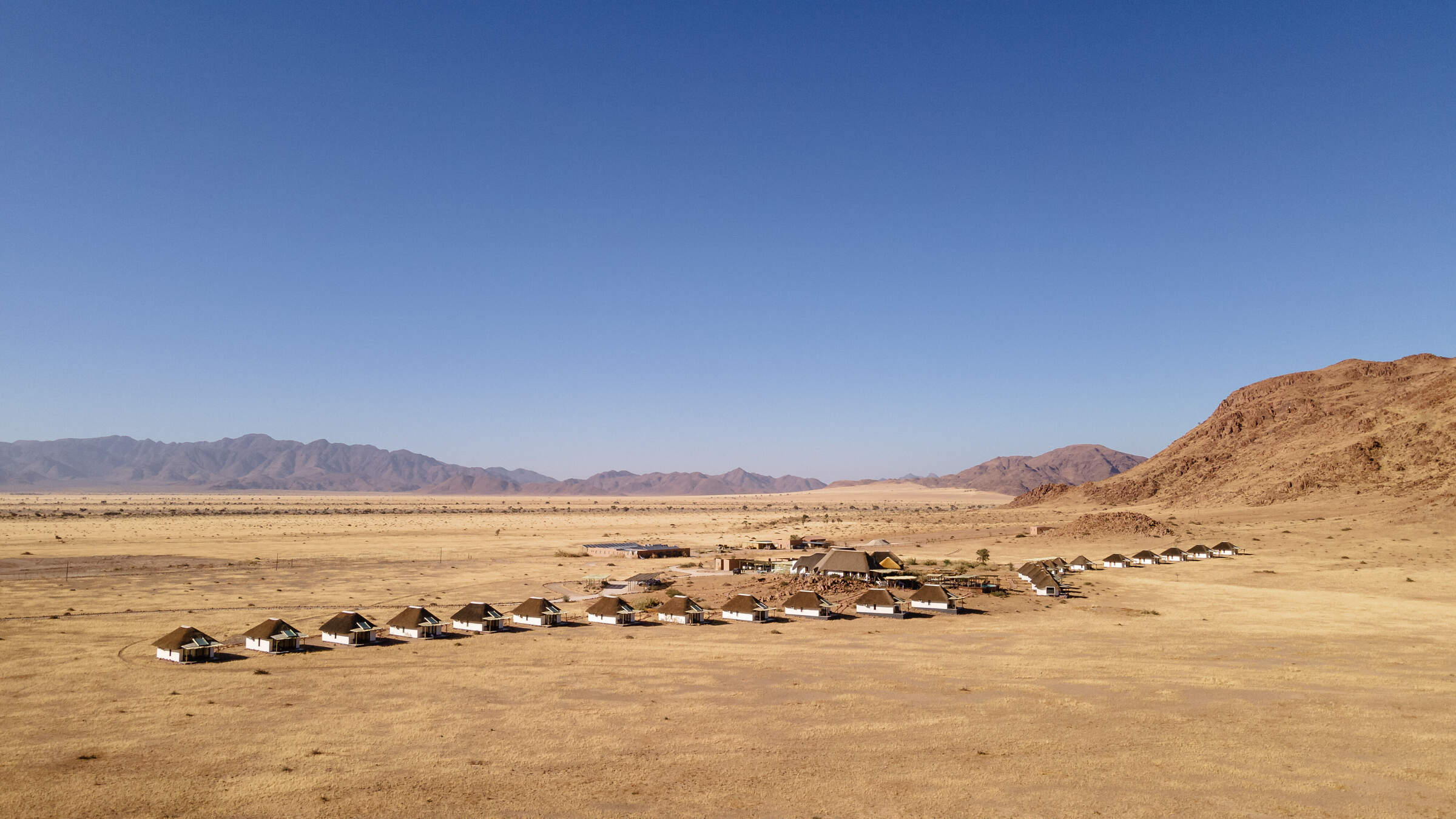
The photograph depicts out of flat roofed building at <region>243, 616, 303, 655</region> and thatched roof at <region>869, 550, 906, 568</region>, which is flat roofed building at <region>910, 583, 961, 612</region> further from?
flat roofed building at <region>243, 616, 303, 655</region>

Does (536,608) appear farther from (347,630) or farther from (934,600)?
(934,600)

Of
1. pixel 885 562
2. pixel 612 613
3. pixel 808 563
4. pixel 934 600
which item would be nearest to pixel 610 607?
pixel 612 613

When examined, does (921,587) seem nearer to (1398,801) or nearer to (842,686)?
(842,686)

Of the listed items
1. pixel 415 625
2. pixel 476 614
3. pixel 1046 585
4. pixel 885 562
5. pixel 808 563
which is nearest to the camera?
pixel 415 625

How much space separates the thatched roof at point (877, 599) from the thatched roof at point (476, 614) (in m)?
21.5

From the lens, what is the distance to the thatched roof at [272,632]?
36.2m

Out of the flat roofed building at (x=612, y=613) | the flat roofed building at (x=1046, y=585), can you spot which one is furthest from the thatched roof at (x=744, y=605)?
the flat roofed building at (x=1046, y=585)

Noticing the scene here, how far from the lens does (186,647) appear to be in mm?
33906

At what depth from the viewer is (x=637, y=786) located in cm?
2114

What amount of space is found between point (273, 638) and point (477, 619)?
31.3 feet

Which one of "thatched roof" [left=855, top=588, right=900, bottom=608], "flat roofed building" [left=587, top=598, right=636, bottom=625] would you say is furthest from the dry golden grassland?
"thatched roof" [left=855, top=588, right=900, bottom=608]

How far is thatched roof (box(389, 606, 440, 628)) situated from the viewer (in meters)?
40.2

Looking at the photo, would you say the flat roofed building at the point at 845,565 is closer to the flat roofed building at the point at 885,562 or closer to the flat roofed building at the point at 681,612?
the flat roofed building at the point at 885,562

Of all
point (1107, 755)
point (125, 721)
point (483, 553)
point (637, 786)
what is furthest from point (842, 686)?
point (483, 553)
